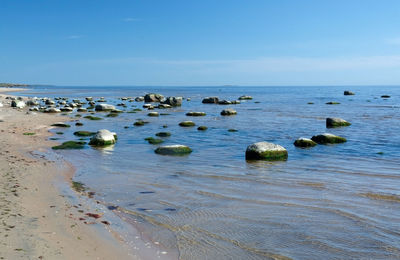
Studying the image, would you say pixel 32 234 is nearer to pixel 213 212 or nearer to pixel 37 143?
pixel 213 212

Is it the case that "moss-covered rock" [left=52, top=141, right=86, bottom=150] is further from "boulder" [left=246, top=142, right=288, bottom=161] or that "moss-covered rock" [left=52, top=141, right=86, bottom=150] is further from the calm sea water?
"boulder" [left=246, top=142, right=288, bottom=161]

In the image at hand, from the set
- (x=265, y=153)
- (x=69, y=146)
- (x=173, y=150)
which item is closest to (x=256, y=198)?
(x=265, y=153)

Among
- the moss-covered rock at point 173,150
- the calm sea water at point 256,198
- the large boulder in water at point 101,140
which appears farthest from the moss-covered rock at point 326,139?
the large boulder in water at point 101,140

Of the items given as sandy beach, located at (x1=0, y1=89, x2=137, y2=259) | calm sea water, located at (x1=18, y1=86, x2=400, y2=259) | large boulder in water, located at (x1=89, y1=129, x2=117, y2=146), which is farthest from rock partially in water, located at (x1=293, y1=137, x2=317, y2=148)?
sandy beach, located at (x1=0, y1=89, x2=137, y2=259)

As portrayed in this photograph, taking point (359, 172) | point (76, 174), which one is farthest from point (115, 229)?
point (359, 172)

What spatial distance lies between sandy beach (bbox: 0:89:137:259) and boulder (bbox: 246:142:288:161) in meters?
7.78

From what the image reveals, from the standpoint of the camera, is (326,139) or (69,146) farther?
(326,139)

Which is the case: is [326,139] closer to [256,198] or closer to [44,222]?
[256,198]

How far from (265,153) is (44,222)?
1053cm

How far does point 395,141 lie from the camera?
857 inches

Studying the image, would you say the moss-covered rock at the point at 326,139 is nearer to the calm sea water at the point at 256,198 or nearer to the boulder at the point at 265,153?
the calm sea water at the point at 256,198

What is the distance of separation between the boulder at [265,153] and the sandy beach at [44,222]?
25.5 ft

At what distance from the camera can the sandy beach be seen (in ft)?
20.4

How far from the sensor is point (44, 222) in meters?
7.63
